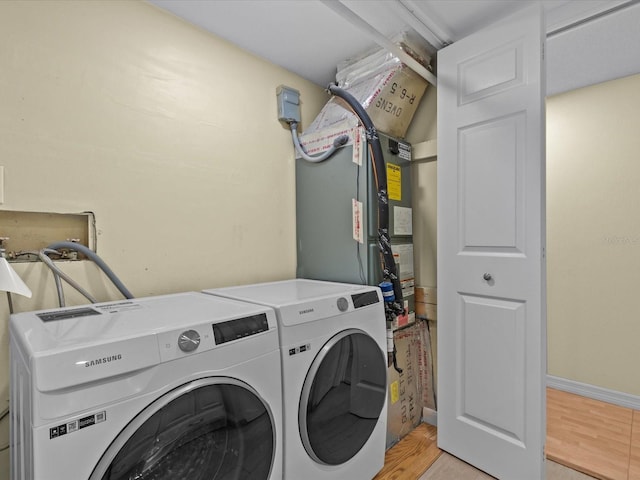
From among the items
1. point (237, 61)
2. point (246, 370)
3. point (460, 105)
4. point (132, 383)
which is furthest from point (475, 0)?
point (132, 383)

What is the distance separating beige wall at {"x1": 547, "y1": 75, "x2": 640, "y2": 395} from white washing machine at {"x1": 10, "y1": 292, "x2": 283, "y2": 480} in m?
2.40

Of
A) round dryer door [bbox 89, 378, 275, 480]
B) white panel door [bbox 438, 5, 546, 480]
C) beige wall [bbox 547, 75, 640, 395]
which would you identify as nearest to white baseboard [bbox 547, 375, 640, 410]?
beige wall [bbox 547, 75, 640, 395]

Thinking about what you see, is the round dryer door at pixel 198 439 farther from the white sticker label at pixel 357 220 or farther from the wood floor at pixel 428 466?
the white sticker label at pixel 357 220

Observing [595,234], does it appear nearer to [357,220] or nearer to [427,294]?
[427,294]

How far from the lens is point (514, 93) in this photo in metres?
1.54

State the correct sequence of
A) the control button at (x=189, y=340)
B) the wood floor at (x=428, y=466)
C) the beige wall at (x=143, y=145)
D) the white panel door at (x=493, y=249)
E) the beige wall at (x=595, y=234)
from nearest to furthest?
the control button at (x=189, y=340) < the beige wall at (x=143, y=145) < the white panel door at (x=493, y=249) < the wood floor at (x=428, y=466) < the beige wall at (x=595, y=234)

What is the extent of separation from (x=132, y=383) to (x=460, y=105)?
6.08 feet

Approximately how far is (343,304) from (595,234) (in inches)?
83.1

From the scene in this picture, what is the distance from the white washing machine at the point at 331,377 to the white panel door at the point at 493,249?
20.1 inches

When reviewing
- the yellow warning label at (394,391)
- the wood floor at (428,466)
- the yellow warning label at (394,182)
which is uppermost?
the yellow warning label at (394,182)

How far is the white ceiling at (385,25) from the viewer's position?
5.10ft

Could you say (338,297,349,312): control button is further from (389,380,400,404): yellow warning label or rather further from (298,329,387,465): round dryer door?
(389,380,400,404): yellow warning label

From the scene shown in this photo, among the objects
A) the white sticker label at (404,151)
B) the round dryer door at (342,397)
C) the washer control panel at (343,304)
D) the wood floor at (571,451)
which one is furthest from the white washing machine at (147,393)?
the white sticker label at (404,151)

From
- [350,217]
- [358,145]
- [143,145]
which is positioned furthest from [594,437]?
[143,145]
